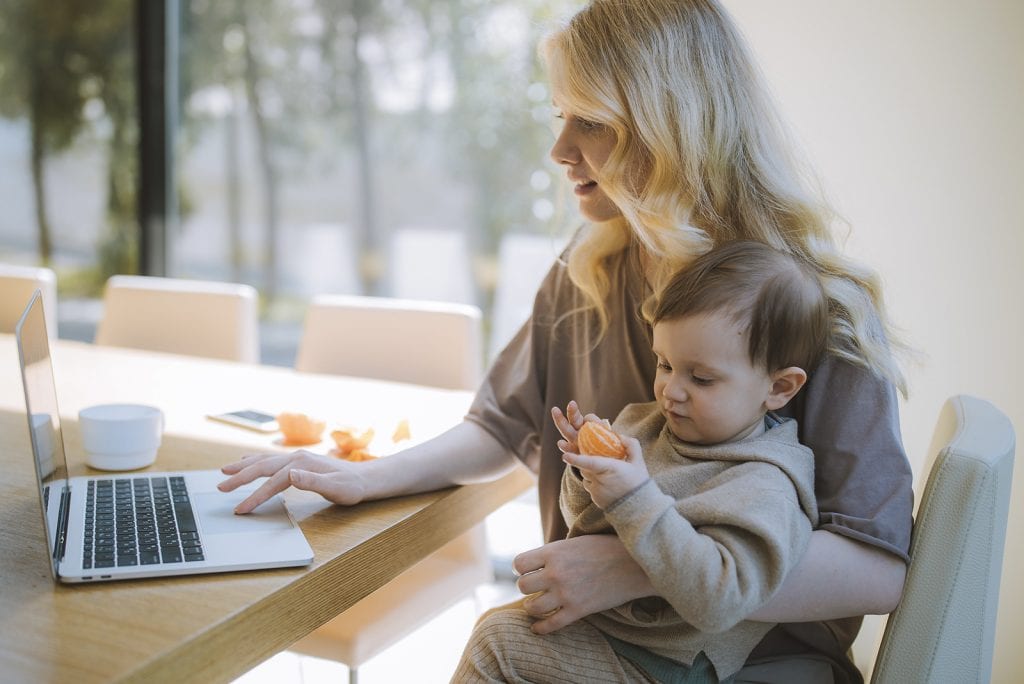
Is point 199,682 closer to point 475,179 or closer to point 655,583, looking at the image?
point 655,583

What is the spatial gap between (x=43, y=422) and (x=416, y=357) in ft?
4.23

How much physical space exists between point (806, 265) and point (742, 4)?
145 cm

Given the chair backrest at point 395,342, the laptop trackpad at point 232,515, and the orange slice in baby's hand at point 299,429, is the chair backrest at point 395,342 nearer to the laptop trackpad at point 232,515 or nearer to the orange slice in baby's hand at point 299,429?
the orange slice in baby's hand at point 299,429

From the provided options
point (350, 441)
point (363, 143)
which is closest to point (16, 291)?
point (363, 143)

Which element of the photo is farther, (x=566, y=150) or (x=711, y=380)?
(x=566, y=150)

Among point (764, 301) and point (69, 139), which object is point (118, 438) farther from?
point (69, 139)

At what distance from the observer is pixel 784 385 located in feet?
3.79

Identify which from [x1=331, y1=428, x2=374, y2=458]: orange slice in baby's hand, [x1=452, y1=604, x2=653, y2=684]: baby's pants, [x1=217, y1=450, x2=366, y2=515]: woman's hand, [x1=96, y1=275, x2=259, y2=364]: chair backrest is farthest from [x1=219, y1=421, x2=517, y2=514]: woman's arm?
[x1=96, y1=275, x2=259, y2=364]: chair backrest

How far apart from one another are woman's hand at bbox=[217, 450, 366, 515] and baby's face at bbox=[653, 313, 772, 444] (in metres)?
0.45

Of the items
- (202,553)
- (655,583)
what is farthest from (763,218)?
(202,553)

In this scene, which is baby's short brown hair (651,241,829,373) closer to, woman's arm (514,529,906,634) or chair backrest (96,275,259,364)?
woman's arm (514,529,906,634)

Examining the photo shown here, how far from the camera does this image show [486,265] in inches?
131

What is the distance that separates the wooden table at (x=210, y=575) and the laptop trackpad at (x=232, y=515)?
0.03 meters

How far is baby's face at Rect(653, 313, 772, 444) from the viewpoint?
111cm
